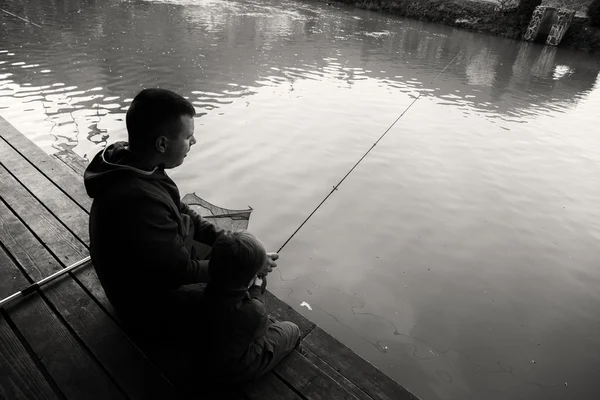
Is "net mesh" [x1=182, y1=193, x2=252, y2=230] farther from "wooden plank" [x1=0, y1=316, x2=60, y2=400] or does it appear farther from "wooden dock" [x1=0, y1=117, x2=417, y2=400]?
"wooden plank" [x1=0, y1=316, x2=60, y2=400]

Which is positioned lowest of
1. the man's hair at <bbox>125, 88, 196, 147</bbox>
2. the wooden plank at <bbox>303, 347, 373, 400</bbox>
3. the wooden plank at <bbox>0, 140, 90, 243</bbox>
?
the wooden plank at <bbox>303, 347, 373, 400</bbox>

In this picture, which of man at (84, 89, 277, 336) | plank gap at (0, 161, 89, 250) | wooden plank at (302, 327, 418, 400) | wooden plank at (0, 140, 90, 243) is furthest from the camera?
wooden plank at (0, 140, 90, 243)

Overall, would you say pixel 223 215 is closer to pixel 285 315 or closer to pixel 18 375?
pixel 285 315

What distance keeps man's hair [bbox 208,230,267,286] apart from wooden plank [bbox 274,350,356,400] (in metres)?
0.55

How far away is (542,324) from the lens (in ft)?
10.5

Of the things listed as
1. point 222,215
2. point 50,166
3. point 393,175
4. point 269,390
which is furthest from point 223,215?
point 393,175

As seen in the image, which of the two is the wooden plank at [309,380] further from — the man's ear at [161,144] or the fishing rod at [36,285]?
the fishing rod at [36,285]

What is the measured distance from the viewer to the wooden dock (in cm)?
168

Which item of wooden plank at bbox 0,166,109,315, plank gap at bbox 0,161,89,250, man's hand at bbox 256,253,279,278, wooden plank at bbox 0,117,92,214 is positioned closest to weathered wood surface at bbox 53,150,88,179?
wooden plank at bbox 0,117,92,214

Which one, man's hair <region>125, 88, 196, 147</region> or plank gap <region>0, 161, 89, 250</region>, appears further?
plank gap <region>0, 161, 89, 250</region>

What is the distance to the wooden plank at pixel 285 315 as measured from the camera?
2.21 metres

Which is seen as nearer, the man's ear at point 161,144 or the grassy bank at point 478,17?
the man's ear at point 161,144

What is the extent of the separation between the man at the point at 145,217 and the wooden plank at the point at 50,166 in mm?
1419

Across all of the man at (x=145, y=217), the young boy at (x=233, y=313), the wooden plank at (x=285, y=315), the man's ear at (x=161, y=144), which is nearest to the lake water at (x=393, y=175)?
the wooden plank at (x=285, y=315)
